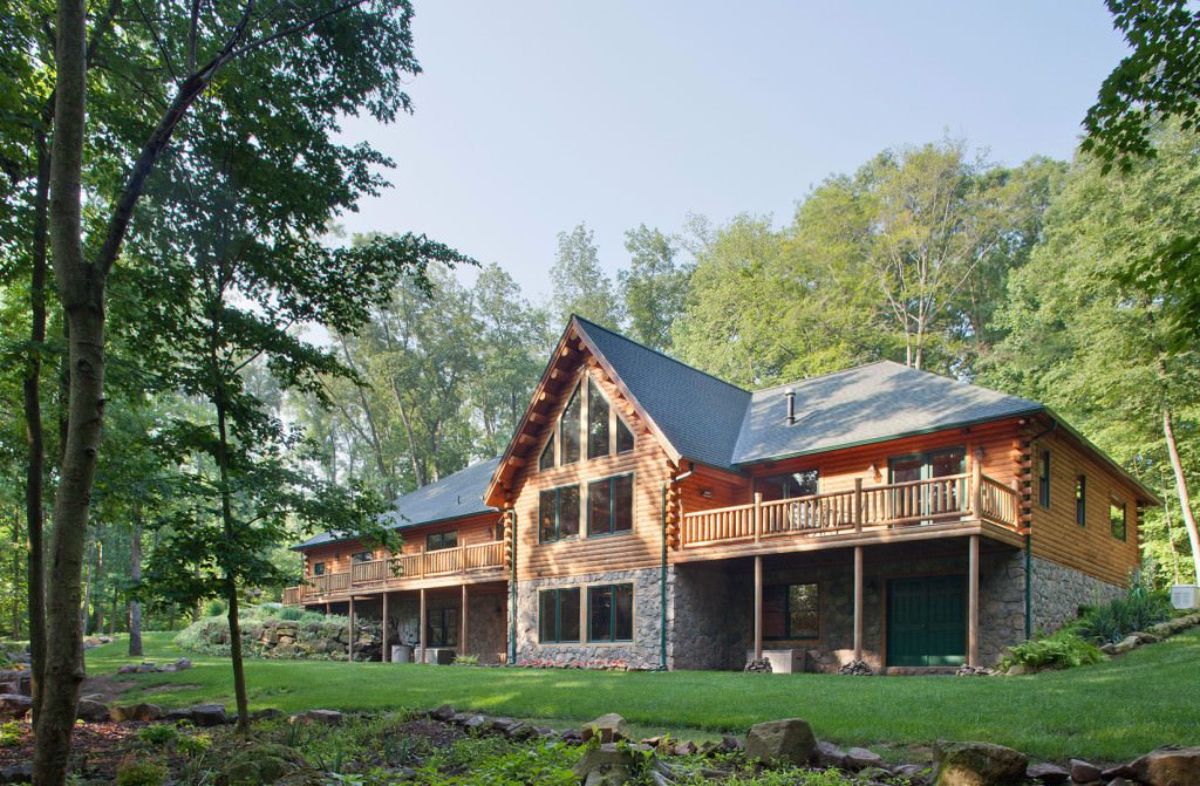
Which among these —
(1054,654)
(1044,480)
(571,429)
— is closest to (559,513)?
(571,429)

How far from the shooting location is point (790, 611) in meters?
19.3

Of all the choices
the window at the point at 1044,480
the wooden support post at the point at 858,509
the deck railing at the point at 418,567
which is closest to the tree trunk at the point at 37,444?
the deck railing at the point at 418,567

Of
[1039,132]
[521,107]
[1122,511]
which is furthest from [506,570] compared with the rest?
[1039,132]

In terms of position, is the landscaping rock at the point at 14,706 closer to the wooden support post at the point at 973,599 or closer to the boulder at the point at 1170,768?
the boulder at the point at 1170,768

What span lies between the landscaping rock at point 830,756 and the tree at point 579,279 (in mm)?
41029

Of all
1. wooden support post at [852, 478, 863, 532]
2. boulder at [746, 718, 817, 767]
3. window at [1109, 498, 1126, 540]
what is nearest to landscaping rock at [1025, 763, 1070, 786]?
boulder at [746, 718, 817, 767]

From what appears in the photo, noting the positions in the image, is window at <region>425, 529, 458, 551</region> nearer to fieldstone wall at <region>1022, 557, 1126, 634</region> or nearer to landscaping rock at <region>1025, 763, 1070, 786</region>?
fieldstone wall at <region>1022, 557, 1126, 634</region>

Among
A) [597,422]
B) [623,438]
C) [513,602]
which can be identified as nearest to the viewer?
[623,438]

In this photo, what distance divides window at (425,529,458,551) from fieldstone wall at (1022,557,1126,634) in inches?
709

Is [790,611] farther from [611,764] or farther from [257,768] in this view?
[257,768]

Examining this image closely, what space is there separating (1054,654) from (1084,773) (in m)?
8.87

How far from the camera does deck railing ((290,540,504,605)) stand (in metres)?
24.0

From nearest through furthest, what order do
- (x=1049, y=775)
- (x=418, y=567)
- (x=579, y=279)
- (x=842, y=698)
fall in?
(x=1049, y=775) → (x=842, y=698) → (x=418, y=567) → (x=579, y=279)

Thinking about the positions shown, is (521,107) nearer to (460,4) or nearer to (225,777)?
(460,4)
